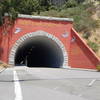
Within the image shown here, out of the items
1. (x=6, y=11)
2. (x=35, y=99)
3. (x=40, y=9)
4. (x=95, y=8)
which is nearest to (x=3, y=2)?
(x=6, y=11)

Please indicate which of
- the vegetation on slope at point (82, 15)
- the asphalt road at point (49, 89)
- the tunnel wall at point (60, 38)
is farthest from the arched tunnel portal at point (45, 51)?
the asphalt road at point (49, 89)

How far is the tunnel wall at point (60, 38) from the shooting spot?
128 feet

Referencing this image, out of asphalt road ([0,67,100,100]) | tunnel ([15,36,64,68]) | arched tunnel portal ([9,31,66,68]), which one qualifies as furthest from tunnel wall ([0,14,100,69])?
asphalt road ([0,67,100,100])

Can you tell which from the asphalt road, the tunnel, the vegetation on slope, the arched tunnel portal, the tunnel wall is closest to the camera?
the asphalt road

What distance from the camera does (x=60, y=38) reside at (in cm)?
4081

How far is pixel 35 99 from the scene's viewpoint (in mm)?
11727

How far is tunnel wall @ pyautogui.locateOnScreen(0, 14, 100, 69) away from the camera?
39125 millimetres

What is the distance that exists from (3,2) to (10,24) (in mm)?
3642

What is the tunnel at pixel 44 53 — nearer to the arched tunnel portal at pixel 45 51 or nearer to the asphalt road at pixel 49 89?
the arched tunnel portal at pixel 45 51

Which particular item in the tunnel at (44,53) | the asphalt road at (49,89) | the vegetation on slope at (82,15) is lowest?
the asphalt road at (49,89)

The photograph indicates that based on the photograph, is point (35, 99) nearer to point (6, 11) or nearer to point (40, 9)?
point (6, 11)

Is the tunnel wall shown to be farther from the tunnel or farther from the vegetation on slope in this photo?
the vegetation on slope

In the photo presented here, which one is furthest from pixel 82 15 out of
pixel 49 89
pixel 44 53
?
pixel 49 89

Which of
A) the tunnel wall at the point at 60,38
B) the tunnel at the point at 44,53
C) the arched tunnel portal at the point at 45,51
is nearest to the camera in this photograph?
the tunnel wall at the point at 60,38
